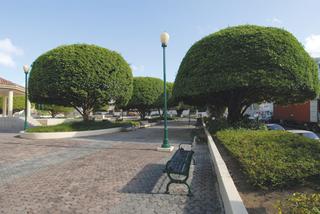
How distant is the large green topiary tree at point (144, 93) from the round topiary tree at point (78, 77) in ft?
44.7

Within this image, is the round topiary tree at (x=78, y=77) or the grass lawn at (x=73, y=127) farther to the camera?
the round topiary tree at (x=78, y=77)

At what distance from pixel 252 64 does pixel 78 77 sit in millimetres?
11763

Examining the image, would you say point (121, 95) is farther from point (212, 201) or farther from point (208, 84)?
point (212, 201)

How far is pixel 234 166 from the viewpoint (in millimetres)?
6879

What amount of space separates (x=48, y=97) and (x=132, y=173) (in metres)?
14.8

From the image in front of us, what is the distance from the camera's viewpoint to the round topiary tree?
18688 mm

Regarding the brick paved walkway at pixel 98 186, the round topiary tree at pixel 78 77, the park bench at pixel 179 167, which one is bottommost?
the brick paved walkway at pixel 98 186

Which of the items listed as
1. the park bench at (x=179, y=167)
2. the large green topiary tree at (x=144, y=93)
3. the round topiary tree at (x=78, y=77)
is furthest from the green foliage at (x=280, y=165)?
the large green topiary tree at (x=144, y=93)

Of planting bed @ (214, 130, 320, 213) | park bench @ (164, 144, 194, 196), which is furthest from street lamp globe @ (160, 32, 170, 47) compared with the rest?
planting bed @ (214, 130, 320, 213)

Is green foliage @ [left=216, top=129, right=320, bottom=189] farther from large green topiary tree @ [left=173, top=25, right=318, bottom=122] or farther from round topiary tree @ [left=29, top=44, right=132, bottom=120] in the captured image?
round topiary tree @ [left=29, top=44, right=132, bottom=120]

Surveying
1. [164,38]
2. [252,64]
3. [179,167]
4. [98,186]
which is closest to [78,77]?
[164,38]

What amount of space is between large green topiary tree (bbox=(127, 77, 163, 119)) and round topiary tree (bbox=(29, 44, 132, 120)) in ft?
44.7

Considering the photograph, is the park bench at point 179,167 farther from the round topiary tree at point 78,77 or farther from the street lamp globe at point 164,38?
the round topiary tree at point 78,77

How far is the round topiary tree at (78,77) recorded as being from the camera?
1869 centimetres
